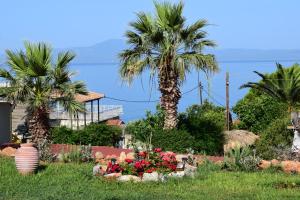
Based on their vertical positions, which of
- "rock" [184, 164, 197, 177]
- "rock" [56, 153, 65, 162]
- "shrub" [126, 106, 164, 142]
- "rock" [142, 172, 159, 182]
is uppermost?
"shrub" [126, 106, 164, 142]

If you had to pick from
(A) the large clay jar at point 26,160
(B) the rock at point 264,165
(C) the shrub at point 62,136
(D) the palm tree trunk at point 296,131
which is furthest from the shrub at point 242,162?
(C) the shrub at point 62,136

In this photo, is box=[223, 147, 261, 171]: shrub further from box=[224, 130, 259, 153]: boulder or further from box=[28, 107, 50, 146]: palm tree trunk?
box=[224, 130, 259, 153]: boulder

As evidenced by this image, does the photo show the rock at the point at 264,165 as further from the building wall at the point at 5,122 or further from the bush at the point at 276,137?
the building wall at the point at 5,122

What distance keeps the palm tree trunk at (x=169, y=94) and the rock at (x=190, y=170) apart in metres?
7.38

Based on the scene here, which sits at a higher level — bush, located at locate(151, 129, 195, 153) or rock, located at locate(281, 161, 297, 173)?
bush, located at locate(151, 129, 195, 153)

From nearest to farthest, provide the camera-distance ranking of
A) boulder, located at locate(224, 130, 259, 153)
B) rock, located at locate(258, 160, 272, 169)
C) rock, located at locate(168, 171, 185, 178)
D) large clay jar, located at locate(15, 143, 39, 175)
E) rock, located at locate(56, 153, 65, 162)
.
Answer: rock, located at locate(168, 171, 185, 178), large clay jar, located at locate(15, 143, 39, 175), rock, located at locate(258, 160, 272, 169), rock, located at locate(56, 153, 65, 162), boulder, located at locate(224, 130, 259, 153)

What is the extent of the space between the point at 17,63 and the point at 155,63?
490cm

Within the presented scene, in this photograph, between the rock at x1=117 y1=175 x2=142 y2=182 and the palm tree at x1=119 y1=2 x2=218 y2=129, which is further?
the palm tree at x1=119 y1=2 x2=218 y2=129

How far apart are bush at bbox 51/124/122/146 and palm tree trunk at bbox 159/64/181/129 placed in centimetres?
331

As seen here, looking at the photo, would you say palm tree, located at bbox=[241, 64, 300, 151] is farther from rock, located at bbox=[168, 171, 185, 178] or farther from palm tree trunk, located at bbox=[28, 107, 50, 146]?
rock, located at bbox=[168, 171, 185, 178]

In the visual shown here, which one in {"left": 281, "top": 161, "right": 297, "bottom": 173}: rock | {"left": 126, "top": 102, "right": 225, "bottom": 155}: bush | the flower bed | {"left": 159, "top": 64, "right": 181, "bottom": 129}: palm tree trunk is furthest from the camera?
{"left": 159, "top": 64, "right": 181, "bottom": 129}: palm tree trunk

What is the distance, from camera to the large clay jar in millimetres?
14227

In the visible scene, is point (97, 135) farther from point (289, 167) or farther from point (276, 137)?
point (289, 167)

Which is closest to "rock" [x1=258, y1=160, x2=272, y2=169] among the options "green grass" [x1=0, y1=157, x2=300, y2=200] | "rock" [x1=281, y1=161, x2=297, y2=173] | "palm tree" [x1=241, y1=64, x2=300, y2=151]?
"rock" [x1=281, y1=161, x2=297, y2=173]
